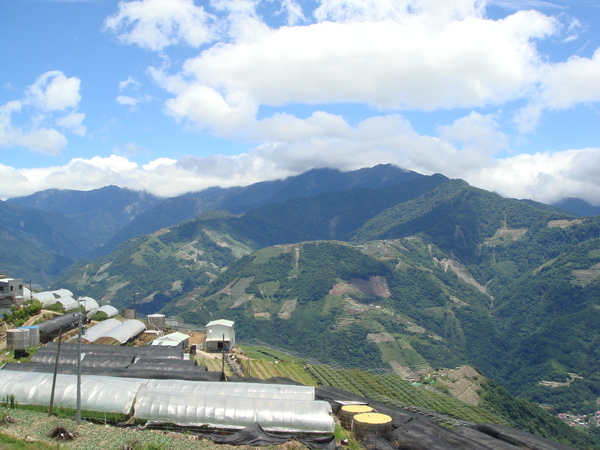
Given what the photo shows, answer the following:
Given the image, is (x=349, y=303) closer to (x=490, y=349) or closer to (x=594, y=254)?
(x=490, y=349)

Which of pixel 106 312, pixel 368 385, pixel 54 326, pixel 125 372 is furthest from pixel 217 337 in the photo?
pixel 125 372

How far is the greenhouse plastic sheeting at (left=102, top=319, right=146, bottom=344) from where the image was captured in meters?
51.7

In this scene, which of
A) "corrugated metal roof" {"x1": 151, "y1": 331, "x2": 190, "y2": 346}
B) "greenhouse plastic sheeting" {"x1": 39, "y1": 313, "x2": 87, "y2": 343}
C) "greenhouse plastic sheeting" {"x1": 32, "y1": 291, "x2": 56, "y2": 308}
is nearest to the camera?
"greenhouse plastic sheeting" {"x1": 39, "y1": 313, "x2": 87, "y2": 343}

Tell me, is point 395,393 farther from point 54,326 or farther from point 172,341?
point 54,326

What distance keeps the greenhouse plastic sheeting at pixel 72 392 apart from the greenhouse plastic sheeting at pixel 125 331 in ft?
68.2

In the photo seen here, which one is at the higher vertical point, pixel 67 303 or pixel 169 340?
pixel 67 303

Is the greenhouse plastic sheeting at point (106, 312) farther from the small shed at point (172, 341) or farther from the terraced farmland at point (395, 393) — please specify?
the terraced farmland at point (395, 393)

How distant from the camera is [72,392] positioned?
29219mm

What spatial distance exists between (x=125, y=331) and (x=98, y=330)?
2843 millimetres

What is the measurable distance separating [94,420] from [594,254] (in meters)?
214

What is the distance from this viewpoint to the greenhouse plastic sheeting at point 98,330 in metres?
49.8

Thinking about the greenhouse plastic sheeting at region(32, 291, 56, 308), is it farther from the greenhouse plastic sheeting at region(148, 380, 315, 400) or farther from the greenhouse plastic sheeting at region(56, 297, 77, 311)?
the greenhouse plastic sheeting at region(148, 380, 315, 400)

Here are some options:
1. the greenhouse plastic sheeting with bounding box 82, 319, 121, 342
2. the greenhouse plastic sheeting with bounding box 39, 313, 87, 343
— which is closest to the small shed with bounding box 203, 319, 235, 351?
the greenhouse plastic sheeting with bounding box 82, 319, 121, 342

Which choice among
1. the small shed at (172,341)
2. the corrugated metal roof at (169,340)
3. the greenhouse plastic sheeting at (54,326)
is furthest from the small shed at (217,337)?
the greenhouse plastic sheeting at (54,326)
